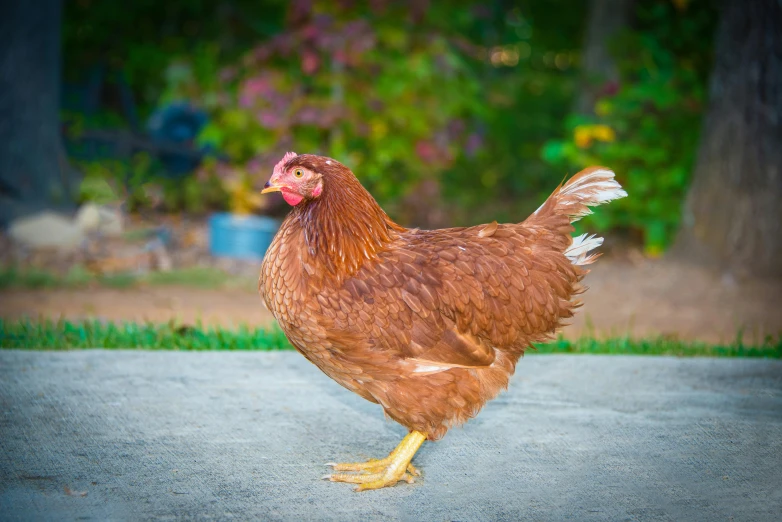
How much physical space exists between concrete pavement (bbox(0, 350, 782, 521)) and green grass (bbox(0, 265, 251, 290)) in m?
3.24

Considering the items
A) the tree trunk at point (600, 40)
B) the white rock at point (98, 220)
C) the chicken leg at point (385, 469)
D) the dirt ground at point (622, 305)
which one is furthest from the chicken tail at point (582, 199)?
the tree trunk at point (600, 40)

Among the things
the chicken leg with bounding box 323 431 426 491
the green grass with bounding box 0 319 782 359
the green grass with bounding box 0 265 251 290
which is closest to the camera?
the chicken leg with bounding box 323 431 426 491

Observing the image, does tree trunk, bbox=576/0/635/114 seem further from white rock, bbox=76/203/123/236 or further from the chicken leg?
the chicken leg

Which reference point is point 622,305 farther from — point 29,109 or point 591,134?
point 29,109

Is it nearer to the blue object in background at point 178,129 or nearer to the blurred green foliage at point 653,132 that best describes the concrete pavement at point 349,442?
the blurred green foliage at point 653,132

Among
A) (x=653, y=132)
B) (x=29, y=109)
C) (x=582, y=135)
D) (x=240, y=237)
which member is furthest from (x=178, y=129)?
(x=653, y=132)

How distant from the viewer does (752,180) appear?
313 inches

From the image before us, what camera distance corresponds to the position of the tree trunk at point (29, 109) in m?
9.91

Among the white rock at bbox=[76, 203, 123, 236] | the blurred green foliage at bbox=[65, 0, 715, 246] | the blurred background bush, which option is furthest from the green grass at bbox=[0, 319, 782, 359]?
the white rock at bbox=[76, 203, 123, 236]

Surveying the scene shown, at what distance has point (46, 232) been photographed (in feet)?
30.8

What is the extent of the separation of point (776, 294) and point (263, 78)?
577cm

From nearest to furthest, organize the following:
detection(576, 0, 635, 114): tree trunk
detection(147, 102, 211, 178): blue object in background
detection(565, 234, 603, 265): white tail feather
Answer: detection(565, 234, 603, 265): white tail feather → detection(576, 0, 635, 114): tree trunk → detection(147, 102, 211, 178): blue object in background

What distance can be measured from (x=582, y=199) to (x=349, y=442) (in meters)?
1.71

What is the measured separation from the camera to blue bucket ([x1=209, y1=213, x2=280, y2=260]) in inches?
368
